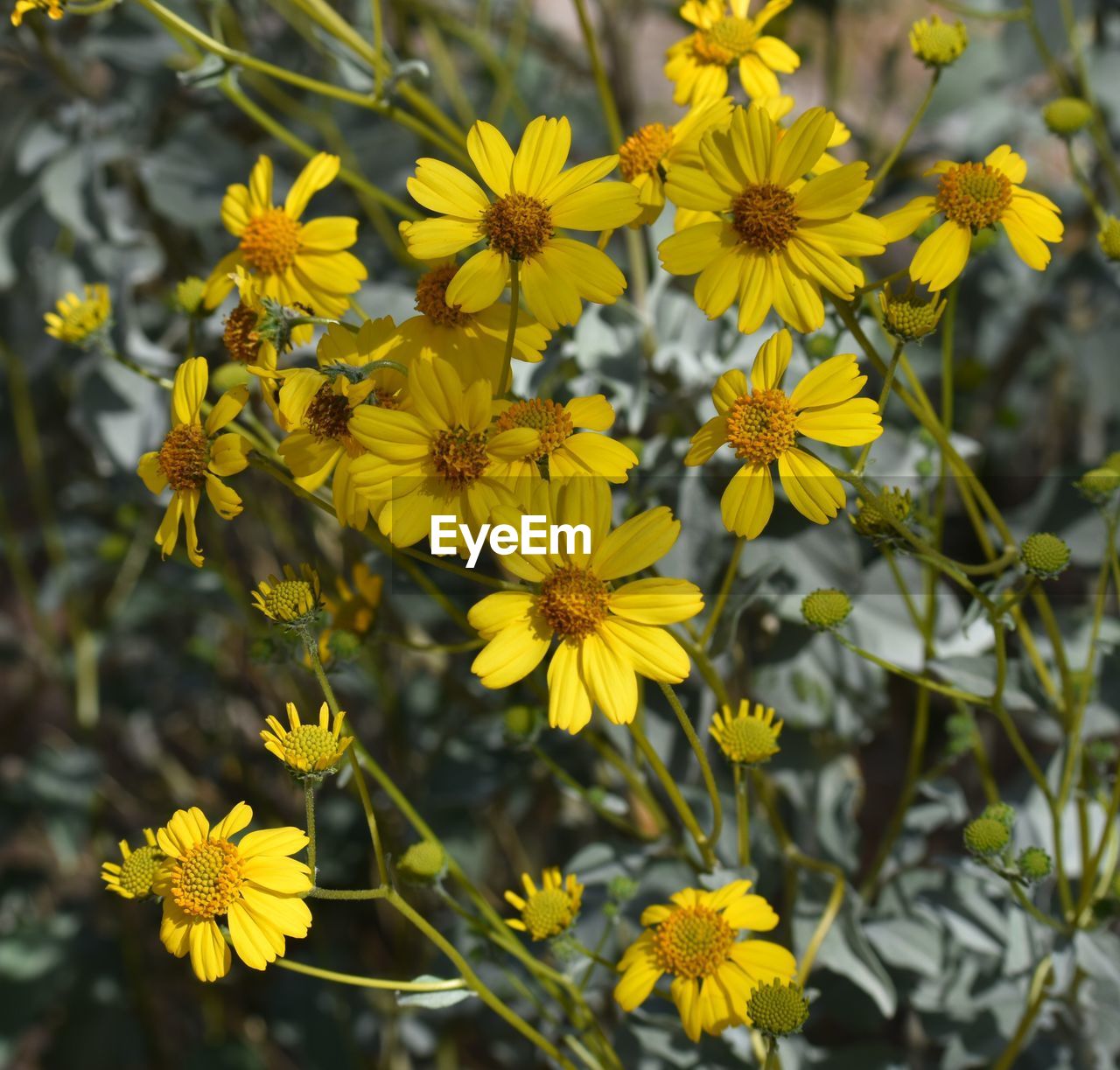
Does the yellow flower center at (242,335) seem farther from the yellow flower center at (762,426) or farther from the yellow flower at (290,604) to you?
the yellow flower center at (762,426)

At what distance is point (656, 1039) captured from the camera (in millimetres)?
976

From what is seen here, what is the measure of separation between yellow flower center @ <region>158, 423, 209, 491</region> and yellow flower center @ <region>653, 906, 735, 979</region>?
0.41 m

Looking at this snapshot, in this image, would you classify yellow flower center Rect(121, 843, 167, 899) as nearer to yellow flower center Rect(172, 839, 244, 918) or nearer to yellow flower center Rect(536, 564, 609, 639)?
yellow flower center Rect(172, 839, 244, 918)

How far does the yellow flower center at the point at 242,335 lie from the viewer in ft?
2.64

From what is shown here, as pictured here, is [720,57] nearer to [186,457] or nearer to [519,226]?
[519,226]

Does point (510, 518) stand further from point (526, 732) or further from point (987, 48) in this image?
point (987, 48)

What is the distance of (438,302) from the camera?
30.7 inches

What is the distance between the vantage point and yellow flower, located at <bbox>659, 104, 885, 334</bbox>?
0.71 metres

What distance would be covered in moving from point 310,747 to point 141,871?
0.43 ft

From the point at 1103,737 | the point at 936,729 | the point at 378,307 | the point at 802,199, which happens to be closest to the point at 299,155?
the point at 378,307

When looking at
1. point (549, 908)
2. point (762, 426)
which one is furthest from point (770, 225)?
point (549, 908)

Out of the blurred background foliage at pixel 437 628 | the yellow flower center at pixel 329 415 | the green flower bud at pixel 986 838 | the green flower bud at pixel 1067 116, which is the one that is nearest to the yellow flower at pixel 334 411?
the yellow flower center at pixel 329 415

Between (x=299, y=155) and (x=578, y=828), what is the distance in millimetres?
861

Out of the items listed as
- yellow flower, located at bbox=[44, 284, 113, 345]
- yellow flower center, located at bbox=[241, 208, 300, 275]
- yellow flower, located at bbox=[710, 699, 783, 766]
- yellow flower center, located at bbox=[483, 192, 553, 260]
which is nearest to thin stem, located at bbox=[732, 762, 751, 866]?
yellow flower, located at bbox=[710, 699, 783, 766]
